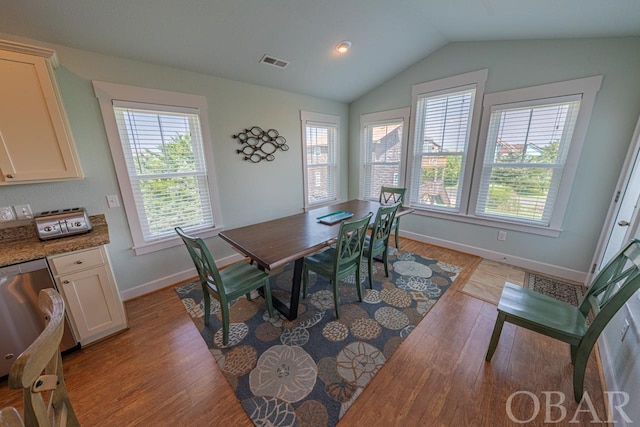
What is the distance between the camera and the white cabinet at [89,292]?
1672 millimetres

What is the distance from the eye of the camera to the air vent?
2514 millimetres

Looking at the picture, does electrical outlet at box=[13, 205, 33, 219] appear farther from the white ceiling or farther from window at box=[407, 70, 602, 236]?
window at box=[407, 70, 602, 236]

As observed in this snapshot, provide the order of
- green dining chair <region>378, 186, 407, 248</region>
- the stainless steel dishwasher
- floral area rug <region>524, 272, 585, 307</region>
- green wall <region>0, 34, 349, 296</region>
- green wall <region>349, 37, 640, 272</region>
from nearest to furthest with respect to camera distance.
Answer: the stainless steel dishwasher < green wall <region>0, 34, 349, 296</region> < green wall <region>349, 37, 640, 272</region> < floral area rug <region>524, 272, 585, 307</region> < green dining chair <region>378, 186, 407, 248</region>

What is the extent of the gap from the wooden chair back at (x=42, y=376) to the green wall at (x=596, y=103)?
3910 millimetres

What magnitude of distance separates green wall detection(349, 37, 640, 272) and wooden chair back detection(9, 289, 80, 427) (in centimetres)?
391

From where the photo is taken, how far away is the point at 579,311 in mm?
1593

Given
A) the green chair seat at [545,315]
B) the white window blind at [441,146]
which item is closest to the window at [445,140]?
the white window blind at [441,146]

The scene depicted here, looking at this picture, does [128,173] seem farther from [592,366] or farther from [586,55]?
[586,55]

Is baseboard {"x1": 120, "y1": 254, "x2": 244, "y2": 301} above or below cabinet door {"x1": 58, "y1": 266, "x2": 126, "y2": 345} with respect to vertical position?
below

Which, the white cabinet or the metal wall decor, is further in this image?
the metal wall decor

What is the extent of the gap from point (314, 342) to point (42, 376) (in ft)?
4.97

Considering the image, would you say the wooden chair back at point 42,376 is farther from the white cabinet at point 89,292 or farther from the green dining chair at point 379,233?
the green dining chair at point 379,233

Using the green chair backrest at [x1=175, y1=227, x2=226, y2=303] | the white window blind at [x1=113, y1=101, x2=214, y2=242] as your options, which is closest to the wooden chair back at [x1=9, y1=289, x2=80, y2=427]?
the green chair backrest at [x1=175, y1=227, x2=226, y2=303]

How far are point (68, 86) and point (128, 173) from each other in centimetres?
78
